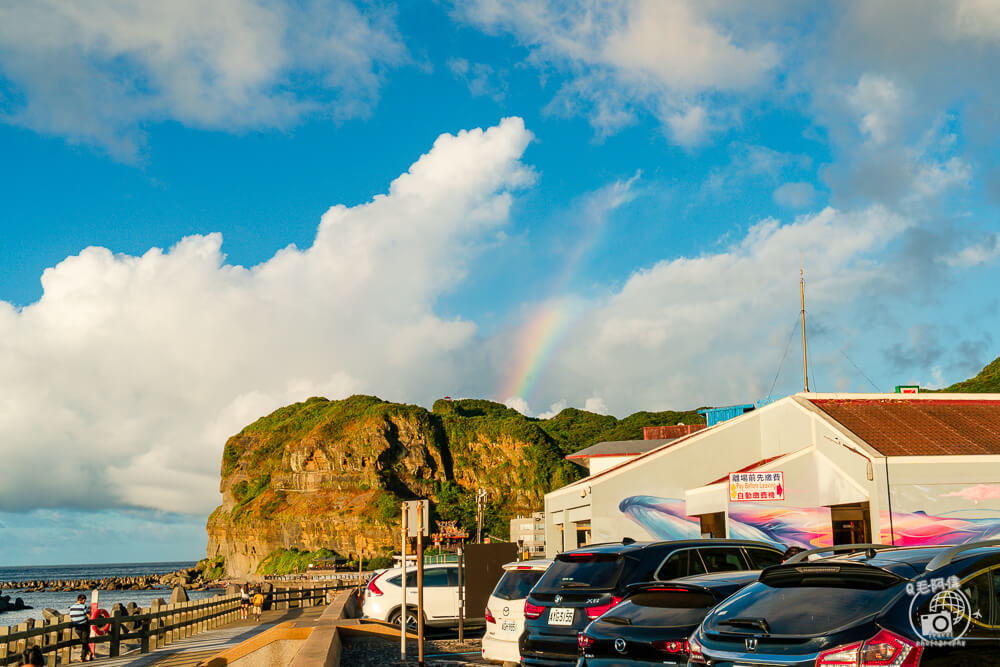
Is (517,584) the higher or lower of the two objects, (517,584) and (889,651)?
the lower

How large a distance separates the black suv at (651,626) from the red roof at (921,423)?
1903 cm

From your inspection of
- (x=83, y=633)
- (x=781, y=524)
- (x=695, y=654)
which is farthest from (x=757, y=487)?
(x=695, y=654)

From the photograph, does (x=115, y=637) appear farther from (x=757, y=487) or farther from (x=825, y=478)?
(x=825, y=478)

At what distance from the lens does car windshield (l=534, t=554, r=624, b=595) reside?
921cm

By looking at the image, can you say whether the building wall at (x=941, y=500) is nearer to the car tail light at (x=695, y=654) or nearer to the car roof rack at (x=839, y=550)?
the car roof rack at (x=839, y=550)

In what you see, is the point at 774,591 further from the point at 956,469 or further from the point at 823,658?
the point at 956,469

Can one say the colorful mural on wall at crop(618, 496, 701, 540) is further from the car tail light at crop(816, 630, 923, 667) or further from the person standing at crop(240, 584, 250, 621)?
the car tail light at crop(816, 630, 923, 667)

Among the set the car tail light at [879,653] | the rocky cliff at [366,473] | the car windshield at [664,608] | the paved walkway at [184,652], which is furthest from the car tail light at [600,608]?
the rocky cliff at [366,473]

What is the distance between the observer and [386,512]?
13012 centimetres

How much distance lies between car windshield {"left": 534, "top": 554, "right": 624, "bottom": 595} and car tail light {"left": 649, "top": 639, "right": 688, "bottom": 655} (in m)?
1.82

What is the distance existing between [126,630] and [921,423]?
2376 cm

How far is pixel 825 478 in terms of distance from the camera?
26031 millimetres

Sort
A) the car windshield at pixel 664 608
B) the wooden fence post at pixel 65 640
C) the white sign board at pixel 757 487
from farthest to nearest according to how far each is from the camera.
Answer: the white sign board at pixel 757 487 < the wooden fence post at pixel 65 640 < the car windshield at pixel 664 608

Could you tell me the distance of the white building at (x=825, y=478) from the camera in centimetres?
2303
